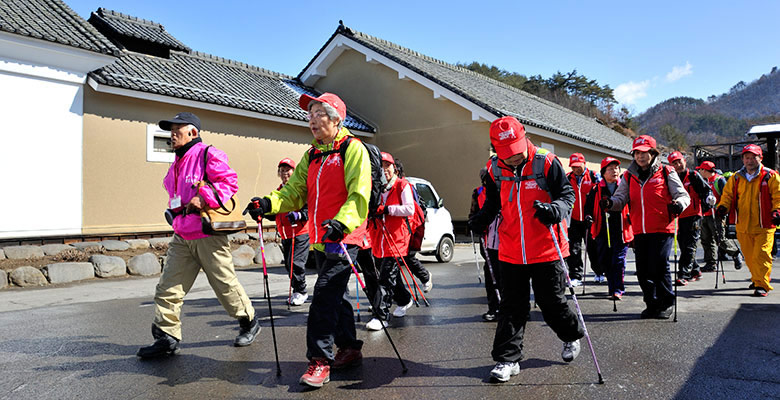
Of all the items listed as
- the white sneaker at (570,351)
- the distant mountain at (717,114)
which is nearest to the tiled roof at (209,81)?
the white sneaker at (570,351)

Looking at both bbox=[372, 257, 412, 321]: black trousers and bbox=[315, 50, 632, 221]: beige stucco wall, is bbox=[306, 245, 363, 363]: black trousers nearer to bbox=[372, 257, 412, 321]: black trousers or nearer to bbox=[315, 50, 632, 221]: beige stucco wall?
bbox=[372, 257, 412, 321]: black trousers

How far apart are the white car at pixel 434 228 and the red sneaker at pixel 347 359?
6.65 metres

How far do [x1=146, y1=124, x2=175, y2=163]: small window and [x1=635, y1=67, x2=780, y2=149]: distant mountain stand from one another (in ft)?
191

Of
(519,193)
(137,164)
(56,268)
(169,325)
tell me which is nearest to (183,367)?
(169,325)

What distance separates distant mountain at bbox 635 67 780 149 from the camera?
83375 millimetres

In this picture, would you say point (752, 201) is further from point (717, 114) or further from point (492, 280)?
point (717, 114)

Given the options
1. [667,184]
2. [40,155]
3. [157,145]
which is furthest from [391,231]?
[157,145]

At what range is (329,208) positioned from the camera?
3734 mm

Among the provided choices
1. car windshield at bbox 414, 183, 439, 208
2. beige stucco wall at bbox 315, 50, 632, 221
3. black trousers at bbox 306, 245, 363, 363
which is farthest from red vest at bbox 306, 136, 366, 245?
beige stucco wall at bbox 315, 50, 632, 221

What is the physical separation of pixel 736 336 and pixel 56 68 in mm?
12018

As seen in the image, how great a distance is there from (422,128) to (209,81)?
264 inches

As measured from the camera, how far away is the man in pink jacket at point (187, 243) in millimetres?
4223

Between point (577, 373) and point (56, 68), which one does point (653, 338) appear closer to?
point (577, 373)

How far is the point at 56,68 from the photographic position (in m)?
10.3
